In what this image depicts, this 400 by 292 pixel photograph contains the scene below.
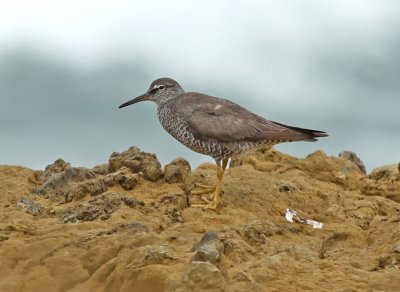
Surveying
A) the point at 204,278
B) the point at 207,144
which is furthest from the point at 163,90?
the point at 204,278

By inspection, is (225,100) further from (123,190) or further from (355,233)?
(355,233)

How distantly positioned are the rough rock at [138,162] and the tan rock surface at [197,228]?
24 mm

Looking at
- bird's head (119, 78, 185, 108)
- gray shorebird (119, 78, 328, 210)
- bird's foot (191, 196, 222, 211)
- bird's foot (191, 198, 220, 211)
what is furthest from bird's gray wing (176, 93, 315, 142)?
bird's foot (191, 198, 220, 211)

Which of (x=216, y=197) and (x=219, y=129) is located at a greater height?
(x=219, y=129)

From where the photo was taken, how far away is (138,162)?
14273mm

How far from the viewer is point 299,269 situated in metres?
8.94

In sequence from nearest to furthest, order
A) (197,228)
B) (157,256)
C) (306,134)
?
(157,256), (197,228), (306,134)

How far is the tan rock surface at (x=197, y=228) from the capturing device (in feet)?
28.5

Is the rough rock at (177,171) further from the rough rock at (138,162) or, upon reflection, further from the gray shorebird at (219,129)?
the gray shorebird at (219,129)

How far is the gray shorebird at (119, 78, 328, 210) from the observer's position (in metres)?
14.1

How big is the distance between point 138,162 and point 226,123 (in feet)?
5.64

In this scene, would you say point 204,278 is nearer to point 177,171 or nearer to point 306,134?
point 177,171

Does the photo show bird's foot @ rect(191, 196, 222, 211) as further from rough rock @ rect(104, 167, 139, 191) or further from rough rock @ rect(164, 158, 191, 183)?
rough rock @ rect(104, 167, 139, 191)

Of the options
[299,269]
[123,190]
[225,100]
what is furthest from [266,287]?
[225,100]
